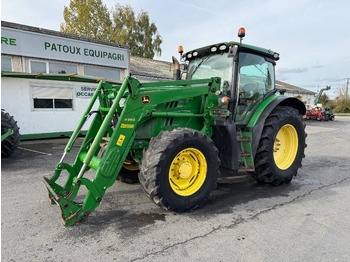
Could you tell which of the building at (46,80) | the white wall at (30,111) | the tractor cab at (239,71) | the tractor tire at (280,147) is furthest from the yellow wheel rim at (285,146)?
the white wall at (30,111)

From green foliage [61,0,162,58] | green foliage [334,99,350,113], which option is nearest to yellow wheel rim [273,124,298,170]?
green foliage [61,0,162,58]

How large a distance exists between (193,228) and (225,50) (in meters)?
2.88

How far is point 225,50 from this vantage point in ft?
14.1

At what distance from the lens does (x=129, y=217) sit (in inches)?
129

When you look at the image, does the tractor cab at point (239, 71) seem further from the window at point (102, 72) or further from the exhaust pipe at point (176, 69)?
the window at point (102, 72)

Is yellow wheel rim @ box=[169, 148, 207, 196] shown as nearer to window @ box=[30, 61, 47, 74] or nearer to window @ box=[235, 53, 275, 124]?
window @ box=[235, 53, 275, 124]

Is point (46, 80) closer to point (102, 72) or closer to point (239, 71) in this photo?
point (102, 72)

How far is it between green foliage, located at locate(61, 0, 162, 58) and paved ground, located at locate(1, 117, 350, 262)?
24803 mm

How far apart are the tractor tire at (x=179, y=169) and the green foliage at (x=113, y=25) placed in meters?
25.6

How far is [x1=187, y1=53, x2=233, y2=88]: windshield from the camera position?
4297 mm

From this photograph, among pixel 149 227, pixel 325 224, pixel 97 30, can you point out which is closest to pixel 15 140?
pixel 149 227

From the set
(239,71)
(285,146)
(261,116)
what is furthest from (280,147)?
(239,71)

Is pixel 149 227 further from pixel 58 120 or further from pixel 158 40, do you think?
pixel 158 40

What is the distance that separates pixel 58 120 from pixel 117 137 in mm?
9212
